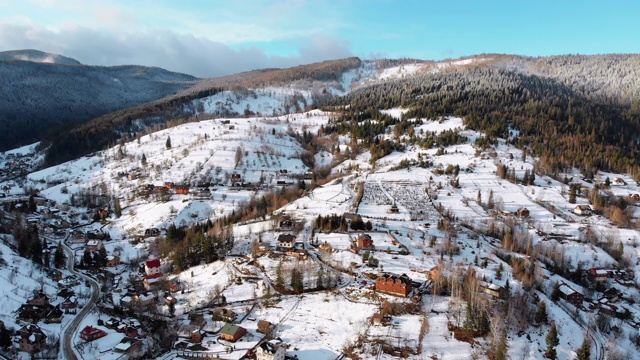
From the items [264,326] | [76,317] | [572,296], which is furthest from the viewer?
[572,296]

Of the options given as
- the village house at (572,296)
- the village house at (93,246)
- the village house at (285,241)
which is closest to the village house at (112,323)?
the village house at (285,241)

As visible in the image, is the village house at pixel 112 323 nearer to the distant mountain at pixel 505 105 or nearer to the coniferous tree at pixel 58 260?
the coniferous tree at pixel 58 260

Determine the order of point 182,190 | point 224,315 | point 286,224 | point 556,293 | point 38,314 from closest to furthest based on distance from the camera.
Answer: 1. point 224,315
2. point 38,314
3. point 556,293
4. point 286,224
5. point 182,190

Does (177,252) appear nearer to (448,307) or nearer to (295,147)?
(448,307)

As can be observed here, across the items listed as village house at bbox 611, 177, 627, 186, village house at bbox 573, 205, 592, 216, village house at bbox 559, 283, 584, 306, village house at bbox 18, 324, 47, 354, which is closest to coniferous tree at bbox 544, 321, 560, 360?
village house at bbox 559, 283, 584, 306

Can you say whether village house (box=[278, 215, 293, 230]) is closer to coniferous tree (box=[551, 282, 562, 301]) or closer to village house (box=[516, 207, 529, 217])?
coniferous tree (box=[551, 282, 562, 301])

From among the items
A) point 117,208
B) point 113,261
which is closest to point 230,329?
point 113,261

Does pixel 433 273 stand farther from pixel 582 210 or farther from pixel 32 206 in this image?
pixel 32 206

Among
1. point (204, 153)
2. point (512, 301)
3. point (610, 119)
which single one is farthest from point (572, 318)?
point (610, 119)
